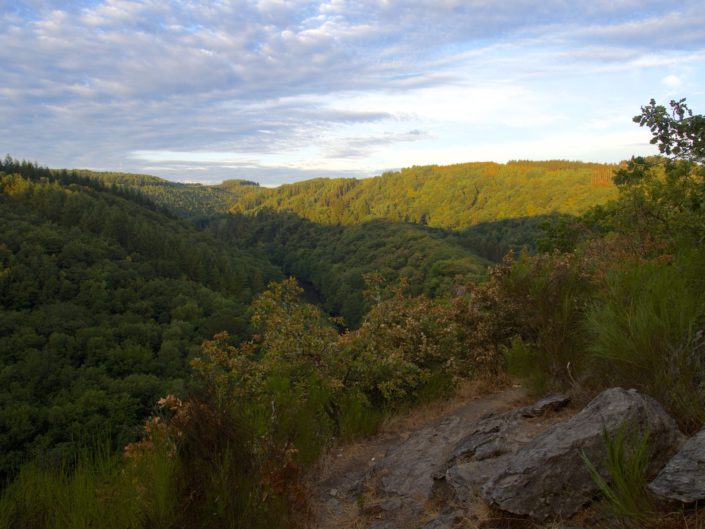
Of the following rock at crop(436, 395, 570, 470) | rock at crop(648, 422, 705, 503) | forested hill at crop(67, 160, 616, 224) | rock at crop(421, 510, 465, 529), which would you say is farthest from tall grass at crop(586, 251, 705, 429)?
forested hill at crop(67, 160, 616, 224)

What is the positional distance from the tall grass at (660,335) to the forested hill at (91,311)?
17.5m

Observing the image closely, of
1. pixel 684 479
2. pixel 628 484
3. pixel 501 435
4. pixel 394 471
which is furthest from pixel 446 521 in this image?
pixel 684 479

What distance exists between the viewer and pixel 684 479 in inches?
86.4

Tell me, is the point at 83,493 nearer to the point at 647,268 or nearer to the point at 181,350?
the point at 647,268

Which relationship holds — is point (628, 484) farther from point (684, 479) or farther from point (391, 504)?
point (391, 504)

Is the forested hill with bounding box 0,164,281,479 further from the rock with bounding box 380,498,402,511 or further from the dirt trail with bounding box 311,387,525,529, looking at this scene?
the rock with bounding box 380,498,402,511

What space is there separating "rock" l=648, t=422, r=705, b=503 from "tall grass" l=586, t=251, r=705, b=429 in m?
0.70

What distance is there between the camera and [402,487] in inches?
160

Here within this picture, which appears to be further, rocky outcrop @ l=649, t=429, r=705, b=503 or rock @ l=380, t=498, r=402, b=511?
rock @ l=380, t=498, r=402, b=511

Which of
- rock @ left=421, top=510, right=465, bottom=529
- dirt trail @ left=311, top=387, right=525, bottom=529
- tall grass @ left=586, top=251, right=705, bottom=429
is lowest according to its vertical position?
dirt trail @ left=311, top=387, right=525, bottom=529

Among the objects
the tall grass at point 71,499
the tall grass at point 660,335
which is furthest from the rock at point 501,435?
the tall grass at point 71,499

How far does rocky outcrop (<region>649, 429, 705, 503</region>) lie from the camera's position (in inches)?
83.9

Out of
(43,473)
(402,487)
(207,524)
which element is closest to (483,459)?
(402,487)

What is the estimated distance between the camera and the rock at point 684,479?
2131 millimetres
